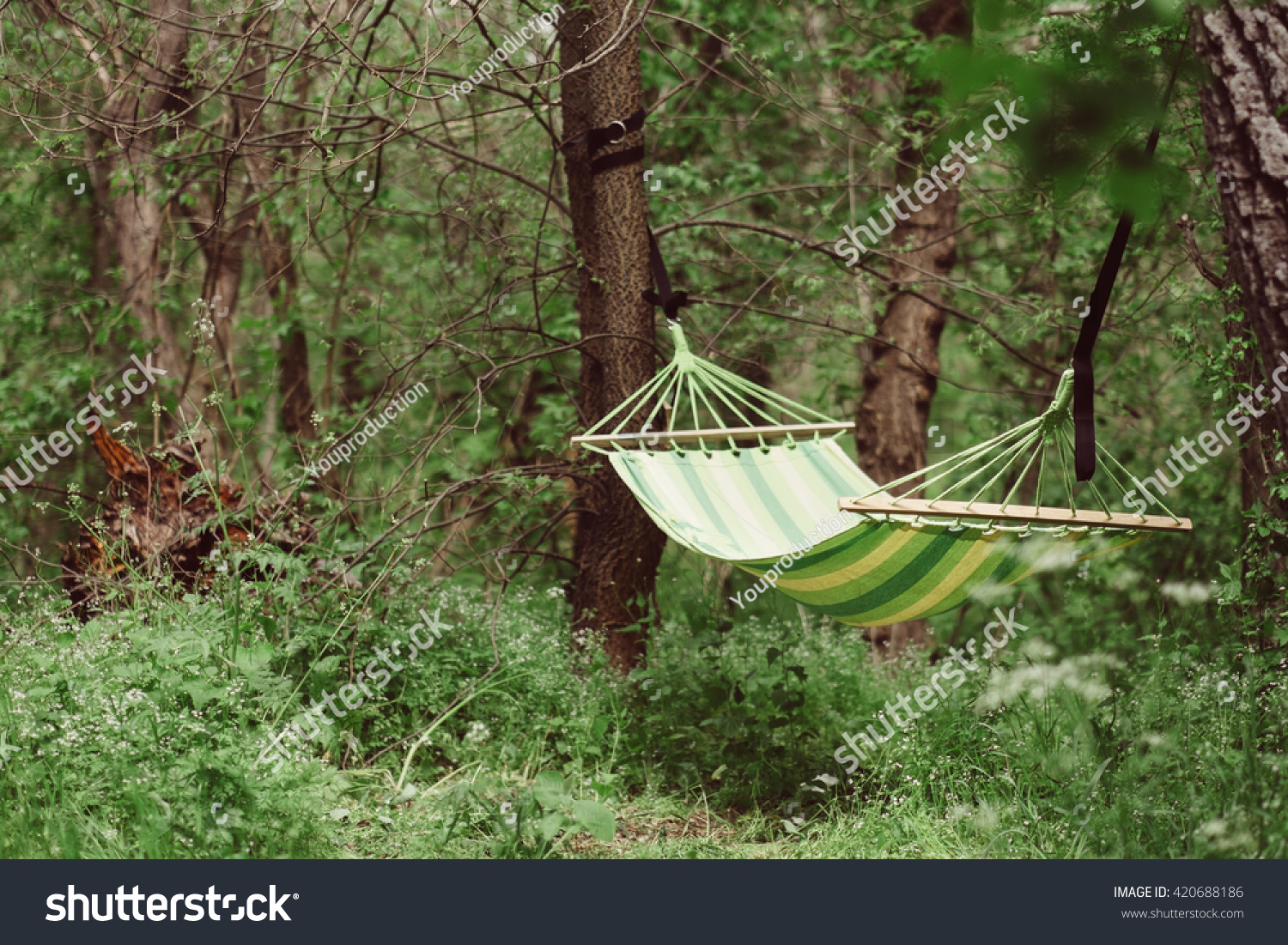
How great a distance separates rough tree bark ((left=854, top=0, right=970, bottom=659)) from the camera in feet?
13.4

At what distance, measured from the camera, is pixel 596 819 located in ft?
→ 6.91

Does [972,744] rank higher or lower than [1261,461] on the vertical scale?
lower

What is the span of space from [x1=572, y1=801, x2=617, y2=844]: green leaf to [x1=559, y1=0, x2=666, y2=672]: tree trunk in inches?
35.4

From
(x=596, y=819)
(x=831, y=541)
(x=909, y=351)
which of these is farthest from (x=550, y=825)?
(x=909, y=351)

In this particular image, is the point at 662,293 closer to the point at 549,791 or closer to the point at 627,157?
the point at 627,157

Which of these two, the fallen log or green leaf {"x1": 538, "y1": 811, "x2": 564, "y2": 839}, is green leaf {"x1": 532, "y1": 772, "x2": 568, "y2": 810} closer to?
green leaf {"x1": 538, "y1": 811, "x2": 564, "y2": 839}

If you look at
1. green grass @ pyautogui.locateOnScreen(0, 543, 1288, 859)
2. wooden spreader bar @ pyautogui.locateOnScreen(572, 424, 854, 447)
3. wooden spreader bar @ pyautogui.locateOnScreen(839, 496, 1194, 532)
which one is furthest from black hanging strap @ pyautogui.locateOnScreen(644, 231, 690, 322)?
wooden spreader bar @ pyautogui.locateOnScreen(839, 496, 1194, 532)

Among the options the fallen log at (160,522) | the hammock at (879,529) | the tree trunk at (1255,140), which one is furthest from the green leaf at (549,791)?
the tree trunk at (1255,140)

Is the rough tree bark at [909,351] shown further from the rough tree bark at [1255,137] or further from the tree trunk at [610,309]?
Result: the rough tree bark at [1255,137]
